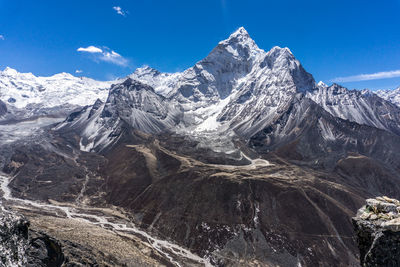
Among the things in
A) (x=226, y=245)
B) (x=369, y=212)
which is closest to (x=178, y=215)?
(x=226, y=245)

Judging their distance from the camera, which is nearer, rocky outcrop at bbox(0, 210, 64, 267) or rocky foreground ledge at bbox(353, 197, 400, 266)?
rocky foreground ledge at bbox(353, 197, 400, 266)

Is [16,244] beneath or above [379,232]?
beneath

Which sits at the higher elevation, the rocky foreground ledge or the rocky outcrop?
the rocky foreground ledge

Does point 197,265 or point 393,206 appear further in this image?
point 197,265

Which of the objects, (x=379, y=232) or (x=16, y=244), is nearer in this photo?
(x=379, y=232)

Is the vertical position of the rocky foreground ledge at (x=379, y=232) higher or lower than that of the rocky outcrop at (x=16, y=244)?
higher

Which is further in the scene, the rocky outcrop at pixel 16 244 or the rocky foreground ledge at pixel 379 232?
the rocky outcrop at pixel 16 244

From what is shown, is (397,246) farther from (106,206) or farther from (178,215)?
(106,206)

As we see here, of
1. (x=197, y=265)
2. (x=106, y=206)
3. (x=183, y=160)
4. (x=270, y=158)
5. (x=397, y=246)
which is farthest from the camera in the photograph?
(x=270, y=158)
